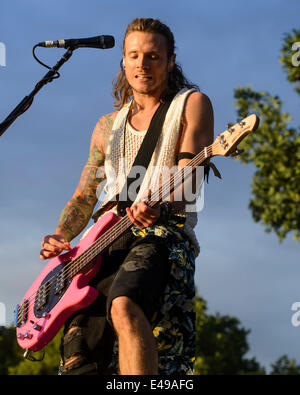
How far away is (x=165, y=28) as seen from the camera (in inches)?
190

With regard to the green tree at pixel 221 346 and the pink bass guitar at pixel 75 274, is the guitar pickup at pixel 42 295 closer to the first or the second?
the pink bass guitar at pixel 75 274

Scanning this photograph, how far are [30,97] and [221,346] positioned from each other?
39.0 meters

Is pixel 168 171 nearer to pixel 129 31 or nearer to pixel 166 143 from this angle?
pixel 166 143

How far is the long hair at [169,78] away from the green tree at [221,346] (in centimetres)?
2859

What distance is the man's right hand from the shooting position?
4.81 metres

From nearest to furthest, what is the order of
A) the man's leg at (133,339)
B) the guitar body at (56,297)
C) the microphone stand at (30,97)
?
the man's leg at (133,339) → the guitar body at (56,297) → the microphone stand at (30,97)

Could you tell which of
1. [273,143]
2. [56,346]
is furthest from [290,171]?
[56,346]

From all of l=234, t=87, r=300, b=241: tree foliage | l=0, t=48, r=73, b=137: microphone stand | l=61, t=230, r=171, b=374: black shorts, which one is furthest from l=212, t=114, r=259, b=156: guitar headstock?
l=234, t=87, r=300, b=241: tree foliage

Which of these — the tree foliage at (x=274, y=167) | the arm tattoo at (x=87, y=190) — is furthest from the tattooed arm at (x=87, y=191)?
the tree foliage at (x=274, y=167)

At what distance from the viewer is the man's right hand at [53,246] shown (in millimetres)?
4809

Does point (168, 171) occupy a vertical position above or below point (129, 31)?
below
